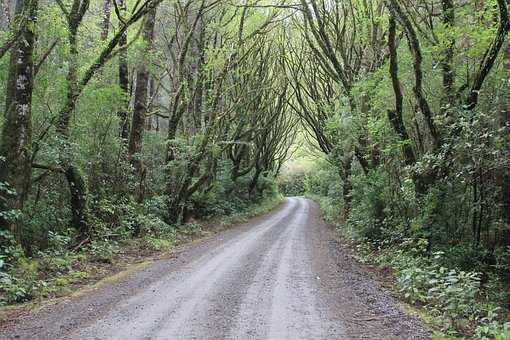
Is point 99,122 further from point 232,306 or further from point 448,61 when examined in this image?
point 448,61

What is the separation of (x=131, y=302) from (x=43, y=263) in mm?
2914

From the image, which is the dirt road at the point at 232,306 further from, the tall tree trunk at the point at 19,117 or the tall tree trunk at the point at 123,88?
the tall tree trunk at the point at 123,88

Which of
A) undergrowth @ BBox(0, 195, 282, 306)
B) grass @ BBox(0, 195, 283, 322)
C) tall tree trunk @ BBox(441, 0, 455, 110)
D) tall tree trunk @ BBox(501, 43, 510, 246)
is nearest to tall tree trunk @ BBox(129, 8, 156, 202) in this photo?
undergrowth @ BBox(0, 195, 282, 306)

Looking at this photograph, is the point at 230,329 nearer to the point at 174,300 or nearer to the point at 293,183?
the point at 174,300

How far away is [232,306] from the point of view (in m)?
6.77

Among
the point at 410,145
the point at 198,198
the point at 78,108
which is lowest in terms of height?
the point at 198,198

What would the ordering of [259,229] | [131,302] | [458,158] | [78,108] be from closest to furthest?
[131,302] → [458,158] → [78,108] → [259,229]

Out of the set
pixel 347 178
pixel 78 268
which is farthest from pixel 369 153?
pixel 78 268

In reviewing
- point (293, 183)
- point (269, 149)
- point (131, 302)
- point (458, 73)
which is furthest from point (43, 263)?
point (293, 183)

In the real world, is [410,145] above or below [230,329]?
above

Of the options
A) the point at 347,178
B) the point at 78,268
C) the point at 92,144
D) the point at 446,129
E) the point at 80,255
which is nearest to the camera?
the point at 446,129

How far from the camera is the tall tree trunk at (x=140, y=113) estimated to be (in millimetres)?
14766

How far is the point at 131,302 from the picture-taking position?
276 inches

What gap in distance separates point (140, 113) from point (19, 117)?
6451mm
